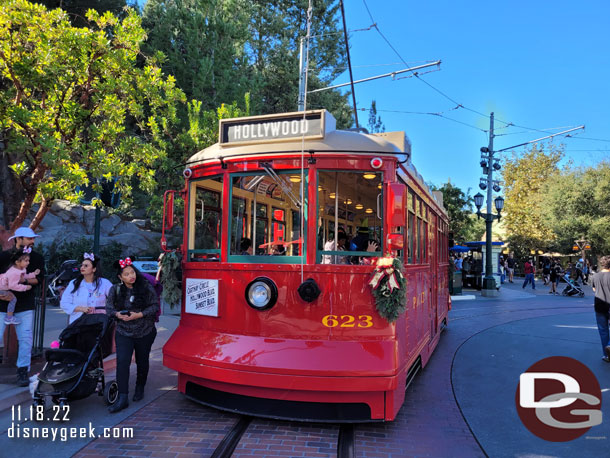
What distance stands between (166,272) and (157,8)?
15.4 m


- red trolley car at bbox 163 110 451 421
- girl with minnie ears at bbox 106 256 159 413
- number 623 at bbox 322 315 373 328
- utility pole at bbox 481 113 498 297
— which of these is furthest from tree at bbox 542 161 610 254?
girl with minnie ears at bbox 106 256 159 413

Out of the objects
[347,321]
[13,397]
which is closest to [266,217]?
[347,321]

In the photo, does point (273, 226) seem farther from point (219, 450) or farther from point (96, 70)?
point (96, 70)

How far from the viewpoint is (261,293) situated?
438cm

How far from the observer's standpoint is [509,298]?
62.4 ft

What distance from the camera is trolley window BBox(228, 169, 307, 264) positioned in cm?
455

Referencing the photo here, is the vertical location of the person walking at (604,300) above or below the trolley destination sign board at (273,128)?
below

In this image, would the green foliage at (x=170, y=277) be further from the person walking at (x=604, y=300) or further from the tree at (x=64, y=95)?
the person walking at (x=604, y=300)

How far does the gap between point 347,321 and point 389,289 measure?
51 cm

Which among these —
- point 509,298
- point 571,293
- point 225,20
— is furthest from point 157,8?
point 571,293

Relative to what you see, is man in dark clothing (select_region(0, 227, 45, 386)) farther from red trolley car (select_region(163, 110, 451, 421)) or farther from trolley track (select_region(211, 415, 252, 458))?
trolley track (select_region(211, 415, 252, 458))

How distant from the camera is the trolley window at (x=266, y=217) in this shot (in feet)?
14.9

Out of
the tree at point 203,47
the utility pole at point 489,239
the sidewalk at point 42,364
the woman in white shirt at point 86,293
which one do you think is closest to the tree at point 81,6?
the tree at point 203,47

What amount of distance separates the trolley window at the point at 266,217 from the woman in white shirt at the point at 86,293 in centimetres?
181
